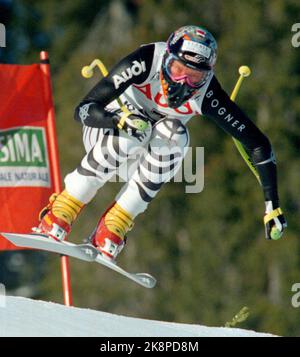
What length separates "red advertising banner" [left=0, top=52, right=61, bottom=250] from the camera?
11.8 m

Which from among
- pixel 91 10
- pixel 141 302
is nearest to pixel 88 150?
pixel 141 302

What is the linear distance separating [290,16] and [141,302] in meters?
6.00

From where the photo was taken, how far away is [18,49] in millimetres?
37469

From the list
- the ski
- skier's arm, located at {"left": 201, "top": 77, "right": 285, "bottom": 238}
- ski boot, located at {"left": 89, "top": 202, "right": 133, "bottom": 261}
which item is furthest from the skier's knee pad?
the ski

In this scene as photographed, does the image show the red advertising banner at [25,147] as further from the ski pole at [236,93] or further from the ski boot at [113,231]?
the ski pole at [236,93]

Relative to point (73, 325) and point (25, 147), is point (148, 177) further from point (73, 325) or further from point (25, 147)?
point (25, 147)

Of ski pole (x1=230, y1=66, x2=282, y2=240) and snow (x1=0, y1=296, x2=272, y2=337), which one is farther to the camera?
ski pole (x1=230, y1=66, x2=282, y2=240)

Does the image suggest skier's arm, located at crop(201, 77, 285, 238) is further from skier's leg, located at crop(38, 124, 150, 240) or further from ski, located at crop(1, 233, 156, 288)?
ski, located at crop(1, 233, 156, 288)

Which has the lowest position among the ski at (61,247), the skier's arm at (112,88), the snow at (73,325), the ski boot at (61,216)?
the snow at (73,325)

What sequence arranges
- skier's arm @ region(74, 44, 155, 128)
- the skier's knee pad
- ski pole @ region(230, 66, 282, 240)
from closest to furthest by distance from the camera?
1. skier's arm @ region(74, 44, 155, 128)
2. the skier's knee pad
3. ski pole @ region(230, 66, 282, 240)

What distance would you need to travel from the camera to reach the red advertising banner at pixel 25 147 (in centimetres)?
1185

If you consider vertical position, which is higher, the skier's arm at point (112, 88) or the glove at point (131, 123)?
the skier's arm at point (112, 88)

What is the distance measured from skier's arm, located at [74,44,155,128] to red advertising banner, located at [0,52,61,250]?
2.12 metres

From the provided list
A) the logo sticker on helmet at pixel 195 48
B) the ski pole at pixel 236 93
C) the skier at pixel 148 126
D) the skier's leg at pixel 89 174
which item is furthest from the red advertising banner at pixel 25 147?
the logo sticker on helmet at pixel 195 48
